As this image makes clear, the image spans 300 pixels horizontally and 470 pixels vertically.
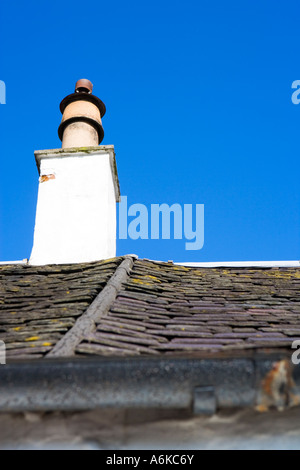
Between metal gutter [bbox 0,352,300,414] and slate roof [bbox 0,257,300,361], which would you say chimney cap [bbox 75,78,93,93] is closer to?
slate roof [bbox 0,257,300,361]

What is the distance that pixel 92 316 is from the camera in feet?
9.18

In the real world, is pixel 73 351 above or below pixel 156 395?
above

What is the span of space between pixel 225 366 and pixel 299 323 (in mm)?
1280

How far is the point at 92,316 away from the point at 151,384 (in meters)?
1.01

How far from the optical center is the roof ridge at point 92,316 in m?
2.23

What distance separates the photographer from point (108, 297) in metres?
3.23

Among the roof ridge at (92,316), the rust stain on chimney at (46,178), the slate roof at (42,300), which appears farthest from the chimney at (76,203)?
the roof ridge at (92,316)

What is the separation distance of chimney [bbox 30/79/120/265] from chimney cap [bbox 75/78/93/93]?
3.17 feet

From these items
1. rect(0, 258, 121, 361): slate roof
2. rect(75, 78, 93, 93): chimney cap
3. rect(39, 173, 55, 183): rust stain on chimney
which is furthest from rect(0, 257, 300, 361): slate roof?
rect(75, 78, 93, 93): chimney cap

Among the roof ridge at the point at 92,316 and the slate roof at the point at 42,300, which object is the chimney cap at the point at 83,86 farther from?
the roof ridge at the point at 92,316

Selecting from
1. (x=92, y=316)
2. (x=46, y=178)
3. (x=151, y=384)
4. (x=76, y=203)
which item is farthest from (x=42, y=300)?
(x=46, y=178)
